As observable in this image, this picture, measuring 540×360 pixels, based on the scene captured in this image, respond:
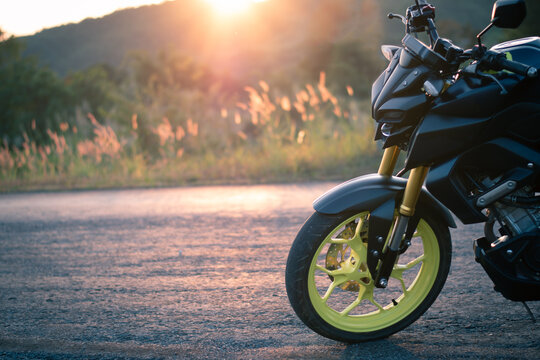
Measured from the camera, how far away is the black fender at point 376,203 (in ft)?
8.61

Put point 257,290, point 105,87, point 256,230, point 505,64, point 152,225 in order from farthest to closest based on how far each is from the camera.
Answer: point 105,87 < point 152,225 < point 256,230 < point 257,290 < point 505,64

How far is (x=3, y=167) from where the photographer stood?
1050cm

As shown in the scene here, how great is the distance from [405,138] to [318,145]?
7.49 metres

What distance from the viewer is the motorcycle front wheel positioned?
8.75 feet

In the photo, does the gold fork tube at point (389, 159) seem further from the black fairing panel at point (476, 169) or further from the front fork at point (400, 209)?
the black fairing panel at point (476, 169)

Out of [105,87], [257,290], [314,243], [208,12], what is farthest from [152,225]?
[208,12]

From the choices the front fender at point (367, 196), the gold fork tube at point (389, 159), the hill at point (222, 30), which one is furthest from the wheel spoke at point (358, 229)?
the hill at point (222, 30)

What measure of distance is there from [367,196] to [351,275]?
49 cm

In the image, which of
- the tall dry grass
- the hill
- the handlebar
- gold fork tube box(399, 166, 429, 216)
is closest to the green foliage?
the tall dry grass

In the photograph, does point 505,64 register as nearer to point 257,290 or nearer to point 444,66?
point 444,66

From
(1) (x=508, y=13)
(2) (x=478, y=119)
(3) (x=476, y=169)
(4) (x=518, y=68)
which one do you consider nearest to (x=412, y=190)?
(3) (x=476, y=169)

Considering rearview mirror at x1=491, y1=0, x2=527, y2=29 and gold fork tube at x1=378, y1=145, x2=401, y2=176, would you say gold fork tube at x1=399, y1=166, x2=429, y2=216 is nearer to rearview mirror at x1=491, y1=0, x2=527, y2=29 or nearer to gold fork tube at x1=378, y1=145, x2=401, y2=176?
gold fork tube at x1=378, y1=145, x2=401, y2=176

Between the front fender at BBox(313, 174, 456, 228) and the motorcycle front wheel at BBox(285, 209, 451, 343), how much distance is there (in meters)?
0.06

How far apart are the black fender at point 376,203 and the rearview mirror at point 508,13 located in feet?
2.96
